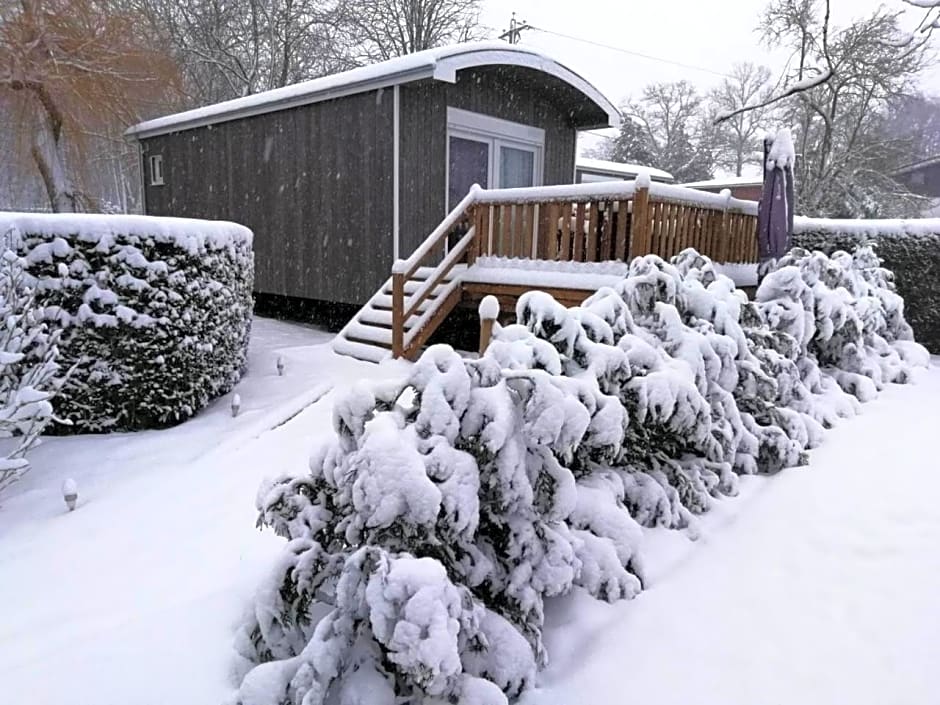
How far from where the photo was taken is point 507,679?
1691mm

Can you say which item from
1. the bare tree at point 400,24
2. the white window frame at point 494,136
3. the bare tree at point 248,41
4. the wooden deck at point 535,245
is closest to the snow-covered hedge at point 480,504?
the wooden deck at point 535,245

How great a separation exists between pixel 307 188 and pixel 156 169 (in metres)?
4.49

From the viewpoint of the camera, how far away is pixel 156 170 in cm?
1151

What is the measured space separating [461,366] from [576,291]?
13.8 ft

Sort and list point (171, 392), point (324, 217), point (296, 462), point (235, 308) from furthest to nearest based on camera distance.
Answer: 1. point (324, 217)
2. point (235, 308)
3. point (171, 392)
4. point (296, 462)

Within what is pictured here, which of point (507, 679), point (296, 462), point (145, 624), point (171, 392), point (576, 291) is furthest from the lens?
point (576, 291)

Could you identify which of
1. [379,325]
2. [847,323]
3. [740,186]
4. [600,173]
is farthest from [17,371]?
[740,186]

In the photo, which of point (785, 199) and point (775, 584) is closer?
point (775, 584)

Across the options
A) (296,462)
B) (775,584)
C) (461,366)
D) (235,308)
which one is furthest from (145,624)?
(235,308)

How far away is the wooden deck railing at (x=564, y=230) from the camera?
584cm

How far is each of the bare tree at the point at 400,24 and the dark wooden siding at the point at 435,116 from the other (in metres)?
14.9

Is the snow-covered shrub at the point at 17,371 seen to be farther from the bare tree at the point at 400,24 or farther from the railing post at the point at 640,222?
the bare tree at the point at 400,24

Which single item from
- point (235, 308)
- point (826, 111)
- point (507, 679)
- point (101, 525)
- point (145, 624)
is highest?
point (826, 111)

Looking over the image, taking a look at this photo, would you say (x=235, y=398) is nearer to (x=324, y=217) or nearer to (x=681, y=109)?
(x=324, y=217)
